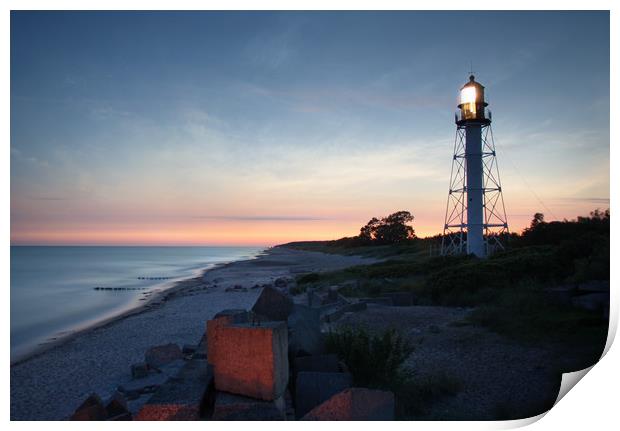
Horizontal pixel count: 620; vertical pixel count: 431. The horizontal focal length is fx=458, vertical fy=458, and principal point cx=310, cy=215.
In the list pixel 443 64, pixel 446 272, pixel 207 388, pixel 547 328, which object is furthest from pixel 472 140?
pixel 207 388

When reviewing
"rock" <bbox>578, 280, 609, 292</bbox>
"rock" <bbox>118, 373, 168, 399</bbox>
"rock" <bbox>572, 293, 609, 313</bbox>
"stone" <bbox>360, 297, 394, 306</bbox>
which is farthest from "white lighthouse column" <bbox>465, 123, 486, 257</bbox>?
"rock" <bbox>118, 373, 168, 399</bbox>

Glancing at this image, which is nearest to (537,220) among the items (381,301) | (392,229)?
(381,301)

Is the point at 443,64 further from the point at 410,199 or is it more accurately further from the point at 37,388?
the point at 37,388

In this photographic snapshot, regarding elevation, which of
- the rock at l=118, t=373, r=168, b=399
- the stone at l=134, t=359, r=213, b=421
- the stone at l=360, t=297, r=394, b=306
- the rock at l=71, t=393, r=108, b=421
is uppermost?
the stone at l=134, t=359, r=213, b=421

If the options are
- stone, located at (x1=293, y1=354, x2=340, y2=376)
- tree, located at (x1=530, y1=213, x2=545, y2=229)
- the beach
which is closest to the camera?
stone, located at (x1=293, y1=354, x2=340, y2=376)

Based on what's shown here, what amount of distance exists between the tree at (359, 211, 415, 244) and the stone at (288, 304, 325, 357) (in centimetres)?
4540

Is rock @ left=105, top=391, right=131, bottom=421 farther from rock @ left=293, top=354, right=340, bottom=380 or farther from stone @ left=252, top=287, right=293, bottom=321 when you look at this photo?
stone @ left=252, top=287, right=293, bottom=321

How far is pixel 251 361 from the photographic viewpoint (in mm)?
3760

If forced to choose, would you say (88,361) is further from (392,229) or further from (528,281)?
(392,229)

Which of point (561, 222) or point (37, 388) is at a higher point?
point (561, 222)

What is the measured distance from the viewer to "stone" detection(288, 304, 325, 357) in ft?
17.5

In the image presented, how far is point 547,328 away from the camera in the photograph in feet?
25.5
